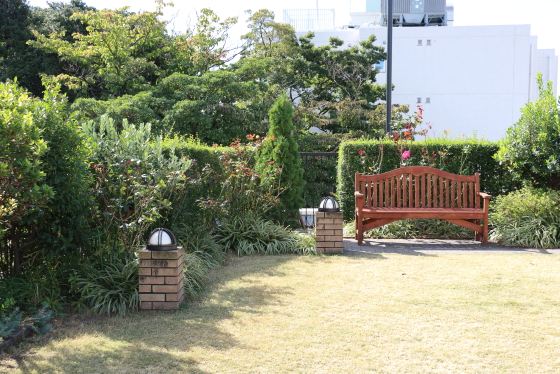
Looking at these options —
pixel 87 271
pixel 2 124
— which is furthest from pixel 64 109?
pixel 87 271

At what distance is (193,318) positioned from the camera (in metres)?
4.29

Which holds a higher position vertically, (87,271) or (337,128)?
(337,128)

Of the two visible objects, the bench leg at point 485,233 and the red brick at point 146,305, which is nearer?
the red brick at point 146,305

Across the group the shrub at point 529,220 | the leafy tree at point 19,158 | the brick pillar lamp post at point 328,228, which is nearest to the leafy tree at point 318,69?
the shrub at point 529,220

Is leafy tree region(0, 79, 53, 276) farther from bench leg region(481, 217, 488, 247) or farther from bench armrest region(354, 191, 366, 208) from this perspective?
bench leg region(481, 217, 488, 247)

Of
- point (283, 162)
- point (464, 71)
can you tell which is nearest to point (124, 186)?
point (283, 162)

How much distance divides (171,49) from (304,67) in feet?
18.5

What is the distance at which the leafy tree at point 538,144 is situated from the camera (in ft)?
26.5

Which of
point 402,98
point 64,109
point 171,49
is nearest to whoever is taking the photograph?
point 64,109

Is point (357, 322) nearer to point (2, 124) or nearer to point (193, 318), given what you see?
point (193, 318)

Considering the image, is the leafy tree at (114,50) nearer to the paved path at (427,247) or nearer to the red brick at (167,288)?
the paved path at (427,247)

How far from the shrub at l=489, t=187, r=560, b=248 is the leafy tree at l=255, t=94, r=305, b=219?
317 cm

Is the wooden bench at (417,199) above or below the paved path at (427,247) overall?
above

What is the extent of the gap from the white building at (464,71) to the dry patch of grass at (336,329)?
30.9m
